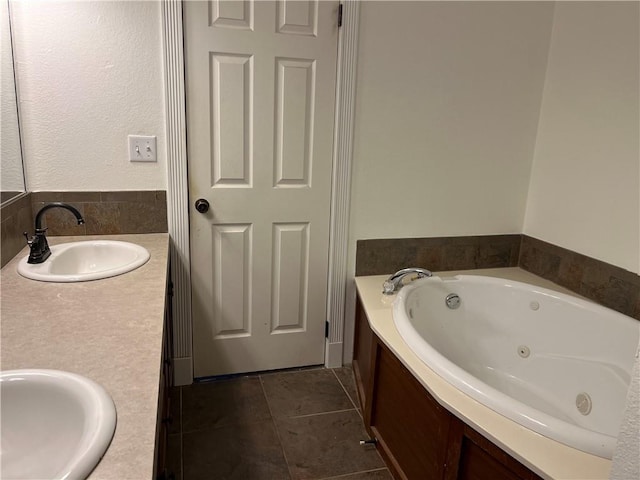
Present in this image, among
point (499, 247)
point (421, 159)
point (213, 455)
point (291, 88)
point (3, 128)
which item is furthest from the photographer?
point (499, 247)

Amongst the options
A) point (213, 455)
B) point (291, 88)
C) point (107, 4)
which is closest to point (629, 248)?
point (291, 88)

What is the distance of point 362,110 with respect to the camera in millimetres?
2264

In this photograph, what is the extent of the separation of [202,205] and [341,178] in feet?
2.25

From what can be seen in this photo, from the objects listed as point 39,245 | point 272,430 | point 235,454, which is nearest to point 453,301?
point 272,430

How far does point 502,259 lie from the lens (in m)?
2.66

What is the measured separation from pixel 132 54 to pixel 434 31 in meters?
1.40

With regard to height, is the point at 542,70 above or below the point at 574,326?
above

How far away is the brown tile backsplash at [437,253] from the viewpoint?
246 cm

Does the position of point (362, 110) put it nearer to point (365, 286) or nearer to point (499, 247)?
point (365, 286)

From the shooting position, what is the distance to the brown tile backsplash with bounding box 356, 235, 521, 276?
246 centimetres

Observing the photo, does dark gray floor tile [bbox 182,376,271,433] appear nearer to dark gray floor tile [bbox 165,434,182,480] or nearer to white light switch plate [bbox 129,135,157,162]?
dark gray floor tile [bbox 165,434,182,480]

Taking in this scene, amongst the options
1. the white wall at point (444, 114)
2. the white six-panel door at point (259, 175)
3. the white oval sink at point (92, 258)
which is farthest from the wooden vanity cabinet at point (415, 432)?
the white oval sink at point (92, 258)

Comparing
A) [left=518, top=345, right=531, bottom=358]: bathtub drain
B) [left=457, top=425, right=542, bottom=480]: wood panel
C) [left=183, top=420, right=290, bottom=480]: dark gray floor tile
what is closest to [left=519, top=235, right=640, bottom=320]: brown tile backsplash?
[left=518, top=345, right=531, bottom=358]: bathtub drain

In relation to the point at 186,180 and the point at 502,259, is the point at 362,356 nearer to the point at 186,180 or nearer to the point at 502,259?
the point at 502,259
